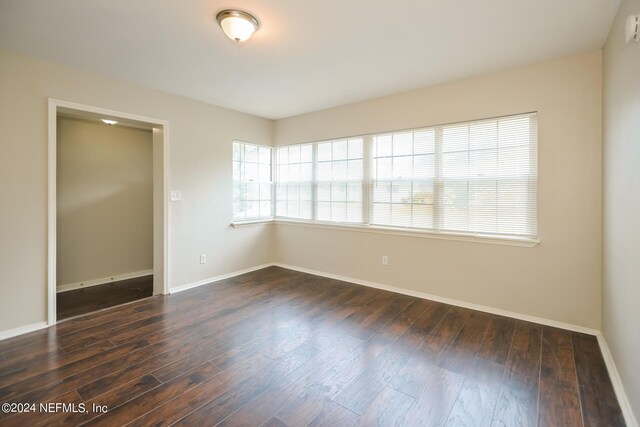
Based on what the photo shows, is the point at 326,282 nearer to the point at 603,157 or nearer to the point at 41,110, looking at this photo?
the point at 603,157

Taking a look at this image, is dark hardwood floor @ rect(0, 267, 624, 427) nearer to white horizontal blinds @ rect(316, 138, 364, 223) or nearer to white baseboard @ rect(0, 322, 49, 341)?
white baseboard @ rect(0, 322, 49, 341)

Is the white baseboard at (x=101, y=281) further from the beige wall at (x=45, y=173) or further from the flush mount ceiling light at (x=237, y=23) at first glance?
the flush mount ceiling light at (x=237, y=23)

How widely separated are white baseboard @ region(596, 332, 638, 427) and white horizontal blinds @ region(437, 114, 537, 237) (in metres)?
1.07

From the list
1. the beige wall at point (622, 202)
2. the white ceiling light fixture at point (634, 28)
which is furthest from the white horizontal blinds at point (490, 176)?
the white ceiling light fixture at point (634, 28)

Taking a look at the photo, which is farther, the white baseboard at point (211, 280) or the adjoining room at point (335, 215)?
the white baseboard at point (211, 280)

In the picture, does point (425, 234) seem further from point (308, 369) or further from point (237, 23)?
point (237, 23)

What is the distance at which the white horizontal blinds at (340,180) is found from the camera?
4.33m

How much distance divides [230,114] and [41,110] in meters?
2.20

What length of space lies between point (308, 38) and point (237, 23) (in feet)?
1.98

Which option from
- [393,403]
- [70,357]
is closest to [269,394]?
[393,403]

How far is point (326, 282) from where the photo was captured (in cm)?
438

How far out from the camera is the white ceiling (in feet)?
6.74

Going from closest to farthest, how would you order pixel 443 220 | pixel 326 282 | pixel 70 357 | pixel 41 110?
pixel 70 357
pixel 41 110
pixel 443 220
pixel 326 282

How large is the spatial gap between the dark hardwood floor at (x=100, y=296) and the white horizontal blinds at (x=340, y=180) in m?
2.83
